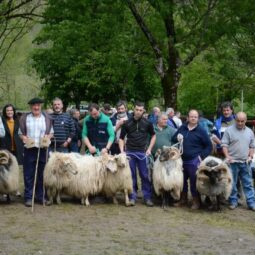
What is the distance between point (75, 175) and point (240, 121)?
3.50 meters

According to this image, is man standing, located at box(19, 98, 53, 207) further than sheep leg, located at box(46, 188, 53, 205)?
No

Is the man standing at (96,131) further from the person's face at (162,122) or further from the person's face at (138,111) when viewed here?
the person's face at (162,122)

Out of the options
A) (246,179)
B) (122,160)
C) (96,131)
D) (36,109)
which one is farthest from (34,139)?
(246,179)

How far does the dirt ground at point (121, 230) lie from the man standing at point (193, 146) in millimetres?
625

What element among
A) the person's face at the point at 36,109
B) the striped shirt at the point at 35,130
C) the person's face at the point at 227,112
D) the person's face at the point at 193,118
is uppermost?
the person's face at the point at 36,109

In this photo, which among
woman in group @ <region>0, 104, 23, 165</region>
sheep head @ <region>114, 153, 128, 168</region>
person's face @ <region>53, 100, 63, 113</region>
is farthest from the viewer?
person's face @ <region>53, 100, 63, 113</region>

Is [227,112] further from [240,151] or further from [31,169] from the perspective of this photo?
[31,169]

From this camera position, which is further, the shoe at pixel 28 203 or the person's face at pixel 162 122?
the person's face at pixel 162 122

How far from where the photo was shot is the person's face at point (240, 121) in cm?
1112

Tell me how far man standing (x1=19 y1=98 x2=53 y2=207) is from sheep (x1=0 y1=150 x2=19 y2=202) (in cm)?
24

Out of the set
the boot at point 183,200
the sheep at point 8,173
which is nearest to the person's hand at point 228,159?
the boot at point 183,200

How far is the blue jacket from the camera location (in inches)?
443

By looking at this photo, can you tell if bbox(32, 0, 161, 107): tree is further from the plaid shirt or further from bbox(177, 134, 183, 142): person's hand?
bbox(177, 134, 183, 142): person's hand

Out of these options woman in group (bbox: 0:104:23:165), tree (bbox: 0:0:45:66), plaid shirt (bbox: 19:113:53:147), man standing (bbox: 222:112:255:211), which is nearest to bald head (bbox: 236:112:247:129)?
man standing (bbox: 222:112:255:211)
